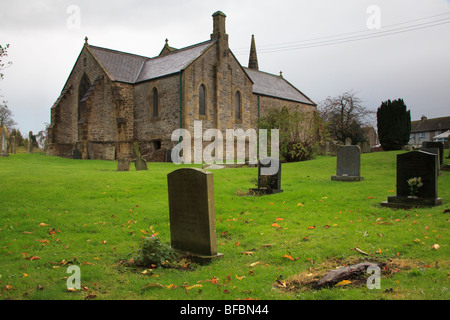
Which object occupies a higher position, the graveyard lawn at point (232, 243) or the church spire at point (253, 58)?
the church spire at point (253, 58)

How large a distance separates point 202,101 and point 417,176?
893 inches

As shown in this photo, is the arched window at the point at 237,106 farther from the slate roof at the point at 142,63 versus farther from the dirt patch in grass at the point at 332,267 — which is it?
the dirt patch in grass at the point at 332,267

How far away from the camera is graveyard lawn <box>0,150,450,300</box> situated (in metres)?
4.64

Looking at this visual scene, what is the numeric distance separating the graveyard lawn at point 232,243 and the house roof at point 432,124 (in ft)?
220

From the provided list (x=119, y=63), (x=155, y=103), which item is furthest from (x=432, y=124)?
(x=119, y=63)

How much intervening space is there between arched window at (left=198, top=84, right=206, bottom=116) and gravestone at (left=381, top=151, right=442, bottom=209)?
857 inches

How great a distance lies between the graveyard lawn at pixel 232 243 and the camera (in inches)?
183

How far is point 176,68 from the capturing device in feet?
99.0

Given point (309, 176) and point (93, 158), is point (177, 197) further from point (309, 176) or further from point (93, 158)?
point (93, 158)

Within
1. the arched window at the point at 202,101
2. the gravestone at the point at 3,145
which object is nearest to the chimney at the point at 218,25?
the arched window at the point at 202,101

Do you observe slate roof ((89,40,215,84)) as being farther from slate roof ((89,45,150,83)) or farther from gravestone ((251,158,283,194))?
gravestone ((251,158,283,194))

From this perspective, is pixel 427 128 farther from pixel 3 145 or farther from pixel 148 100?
pixel 3 145

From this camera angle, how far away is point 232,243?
7.20 metres

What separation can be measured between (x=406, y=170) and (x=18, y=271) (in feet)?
31.5
